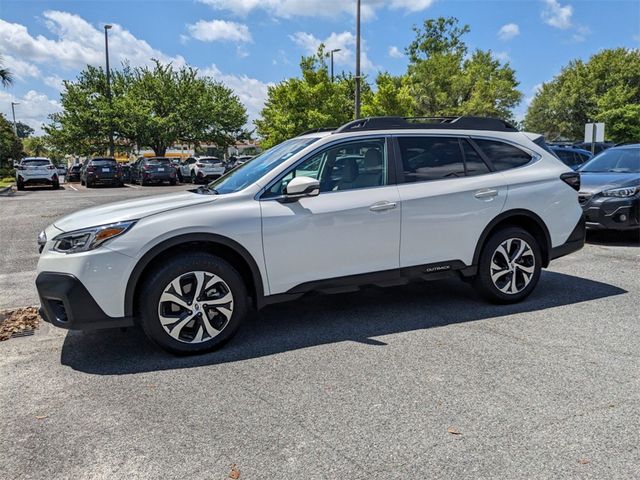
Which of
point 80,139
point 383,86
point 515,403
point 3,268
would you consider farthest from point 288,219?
point 80,139

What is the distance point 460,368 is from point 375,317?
4.19 feet

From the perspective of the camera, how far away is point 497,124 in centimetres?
536

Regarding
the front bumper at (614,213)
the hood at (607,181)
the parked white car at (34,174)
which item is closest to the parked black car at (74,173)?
the parked white car at (34,174)

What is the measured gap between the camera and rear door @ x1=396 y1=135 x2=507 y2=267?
464cm

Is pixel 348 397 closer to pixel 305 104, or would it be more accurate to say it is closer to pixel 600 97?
pixel 305 104

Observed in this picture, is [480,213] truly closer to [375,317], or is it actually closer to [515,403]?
[375,317]

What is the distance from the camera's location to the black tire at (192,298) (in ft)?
12.6

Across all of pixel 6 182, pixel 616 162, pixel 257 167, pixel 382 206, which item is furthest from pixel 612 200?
pixel 6 182

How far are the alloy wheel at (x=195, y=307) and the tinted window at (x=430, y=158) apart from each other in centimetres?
193

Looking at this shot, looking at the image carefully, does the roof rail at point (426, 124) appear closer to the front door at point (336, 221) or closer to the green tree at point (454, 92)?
the front door at point (336, 221)

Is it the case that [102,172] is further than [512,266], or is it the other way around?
[102,172]

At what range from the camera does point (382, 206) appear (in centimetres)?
447

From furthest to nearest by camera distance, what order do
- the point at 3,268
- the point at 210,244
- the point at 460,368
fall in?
the point at 3,268, the point at 210,244, the point at 460,368

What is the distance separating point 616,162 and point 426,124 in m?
6.15
